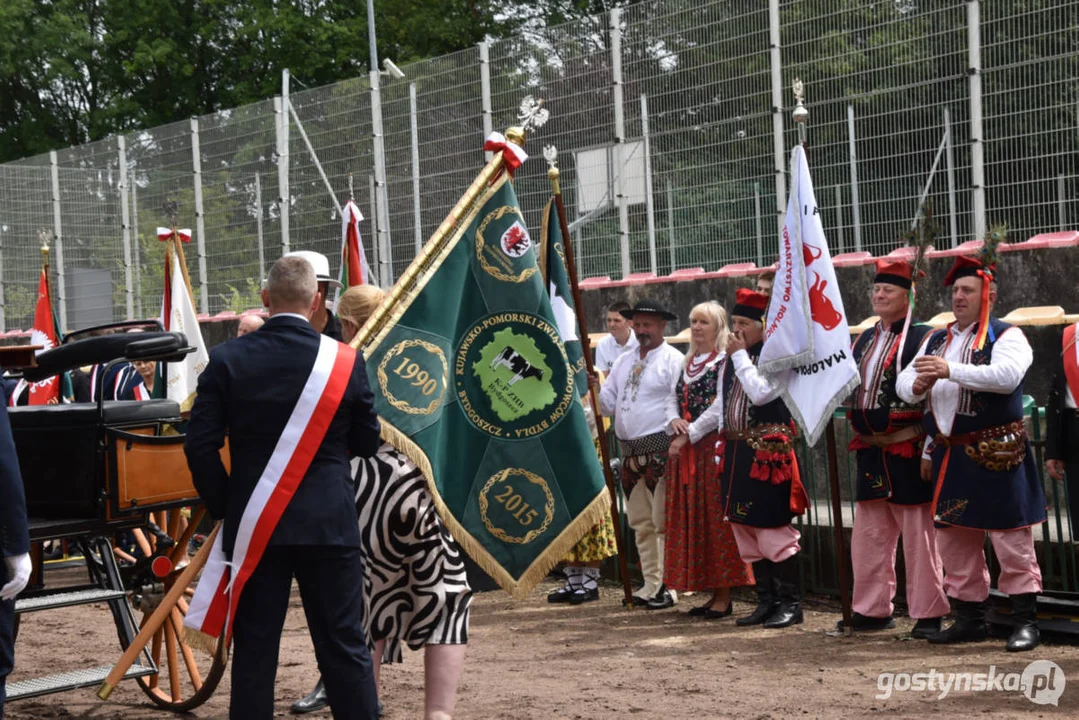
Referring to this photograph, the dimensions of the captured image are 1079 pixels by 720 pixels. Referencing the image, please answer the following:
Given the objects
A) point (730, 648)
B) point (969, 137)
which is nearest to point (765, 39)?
point (969, 137)

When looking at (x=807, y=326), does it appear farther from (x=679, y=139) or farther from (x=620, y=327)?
(x=679, y=139)

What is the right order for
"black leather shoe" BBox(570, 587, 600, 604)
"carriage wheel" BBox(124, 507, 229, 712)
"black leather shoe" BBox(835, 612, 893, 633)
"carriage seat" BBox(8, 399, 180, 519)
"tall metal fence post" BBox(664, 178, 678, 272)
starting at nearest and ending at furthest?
"carriage seat" BBox(8, 399, 180, 519)
"carriage wheel" BBox(124, 507, 229, 712)
"black leather shoe" BBox(835, 612, 893, 633)
"black leather shoe" BBox(570, 587, 600, 604)
"tall metal fence post" BBox(664, 178, 678, 272)

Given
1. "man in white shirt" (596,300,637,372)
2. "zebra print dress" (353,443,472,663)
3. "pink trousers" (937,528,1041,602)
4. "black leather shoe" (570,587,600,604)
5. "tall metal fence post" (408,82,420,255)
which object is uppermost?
"tall metal fence post" (408,82,420,255)

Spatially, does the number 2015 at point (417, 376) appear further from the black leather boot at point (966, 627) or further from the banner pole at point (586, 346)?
the black leather boot at point (966, 627)

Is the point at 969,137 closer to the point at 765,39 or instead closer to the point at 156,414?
the point at 765,39

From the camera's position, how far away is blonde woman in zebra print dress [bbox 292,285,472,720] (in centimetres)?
543

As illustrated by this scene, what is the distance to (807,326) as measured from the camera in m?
7.59

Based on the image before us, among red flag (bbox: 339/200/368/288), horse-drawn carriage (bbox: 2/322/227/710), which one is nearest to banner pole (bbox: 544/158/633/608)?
red flag (bbox: 339/200/368/288)

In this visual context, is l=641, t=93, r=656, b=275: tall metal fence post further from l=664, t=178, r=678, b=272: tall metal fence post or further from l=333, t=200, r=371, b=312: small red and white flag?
l=333, t=200, r=371, b=312: small red and white flag

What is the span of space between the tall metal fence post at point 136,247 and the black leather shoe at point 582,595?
1039 centimetres

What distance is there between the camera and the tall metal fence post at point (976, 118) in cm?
992

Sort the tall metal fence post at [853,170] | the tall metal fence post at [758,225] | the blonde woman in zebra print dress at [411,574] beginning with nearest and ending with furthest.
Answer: the blonde woman in zebra print dress at [411,574] < the tall metal fence post at [853,170] < the tall metal fence post at [758,225]

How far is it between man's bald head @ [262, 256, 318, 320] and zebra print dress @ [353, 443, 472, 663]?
0.84 metres

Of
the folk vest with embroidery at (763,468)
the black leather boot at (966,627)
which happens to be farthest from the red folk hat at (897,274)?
the black leather boot at (966,627)
